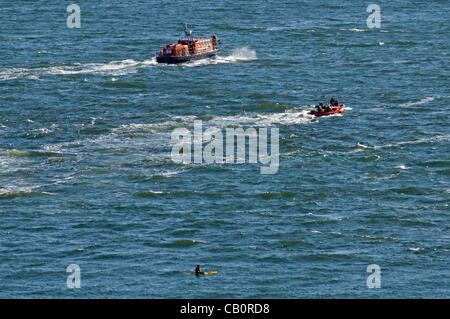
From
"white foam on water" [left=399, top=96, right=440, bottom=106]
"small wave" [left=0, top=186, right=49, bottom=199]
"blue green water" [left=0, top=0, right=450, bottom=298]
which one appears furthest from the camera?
"white foam on water" [left=399, top=96, right=440, bottom=106]

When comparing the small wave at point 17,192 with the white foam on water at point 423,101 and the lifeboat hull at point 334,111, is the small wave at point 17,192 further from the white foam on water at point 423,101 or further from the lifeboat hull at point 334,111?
the white foam on water at point 423,101

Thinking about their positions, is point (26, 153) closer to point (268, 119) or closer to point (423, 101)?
point (268, 119)

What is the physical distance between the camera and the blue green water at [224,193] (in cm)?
11038

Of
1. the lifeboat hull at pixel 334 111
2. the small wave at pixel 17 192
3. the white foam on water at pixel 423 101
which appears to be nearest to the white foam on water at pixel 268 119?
the lifeboat hull at pixel 334 111

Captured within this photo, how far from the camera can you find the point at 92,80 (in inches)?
7623

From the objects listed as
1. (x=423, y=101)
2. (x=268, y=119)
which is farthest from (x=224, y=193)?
(x=423, y=101)

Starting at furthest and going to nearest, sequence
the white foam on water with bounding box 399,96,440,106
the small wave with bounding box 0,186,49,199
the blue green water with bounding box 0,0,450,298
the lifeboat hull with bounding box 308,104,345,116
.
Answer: the white foam on water with bounding box 399,96,440,106 → the lifeboat hull with bounding box 308,104,345,116 → the small wave with bounding box 0,186,49,199 → the blue green water with bounding box 0,0,450,298

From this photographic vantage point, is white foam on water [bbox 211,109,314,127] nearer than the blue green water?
No

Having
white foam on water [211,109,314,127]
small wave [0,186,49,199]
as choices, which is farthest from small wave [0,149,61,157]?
white foam on water [211,109,314,127]

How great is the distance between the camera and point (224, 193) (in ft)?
441

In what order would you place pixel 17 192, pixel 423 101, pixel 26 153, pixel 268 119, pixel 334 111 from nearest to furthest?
pixel 17 192 → pixel 26 153 → pixel 268 119 → pixel 334 111 → pixel 423 101

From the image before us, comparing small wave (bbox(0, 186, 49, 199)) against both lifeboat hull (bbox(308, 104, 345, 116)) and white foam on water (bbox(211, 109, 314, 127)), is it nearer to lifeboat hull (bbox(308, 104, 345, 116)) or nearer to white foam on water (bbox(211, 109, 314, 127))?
white foam on water (bbox(211, 109, 314, 127))

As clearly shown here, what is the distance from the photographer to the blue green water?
110 meters
